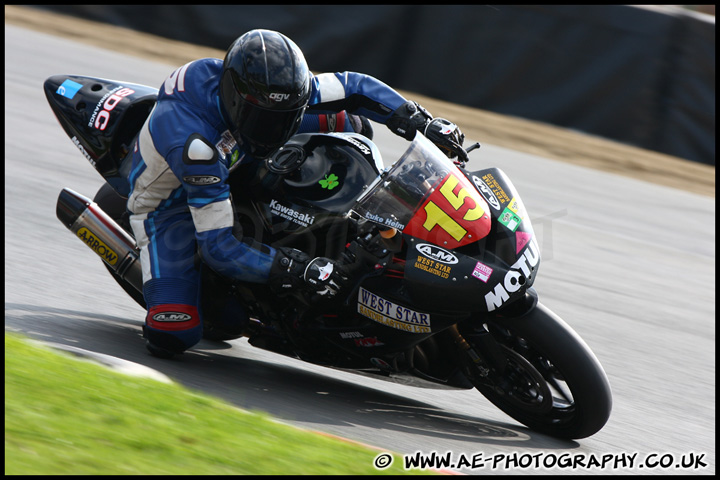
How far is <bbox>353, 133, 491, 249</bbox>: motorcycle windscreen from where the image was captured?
142 inches

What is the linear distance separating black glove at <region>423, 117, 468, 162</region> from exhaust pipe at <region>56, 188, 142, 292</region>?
5.27ft

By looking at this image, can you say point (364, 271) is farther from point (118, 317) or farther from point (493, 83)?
point (493, 83)

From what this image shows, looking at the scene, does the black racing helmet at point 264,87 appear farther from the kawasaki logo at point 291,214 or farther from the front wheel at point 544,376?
the front wheel at point 544,376

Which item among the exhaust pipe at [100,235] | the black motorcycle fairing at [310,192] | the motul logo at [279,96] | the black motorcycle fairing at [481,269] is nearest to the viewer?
the black motorcycle fairing at [481,269]

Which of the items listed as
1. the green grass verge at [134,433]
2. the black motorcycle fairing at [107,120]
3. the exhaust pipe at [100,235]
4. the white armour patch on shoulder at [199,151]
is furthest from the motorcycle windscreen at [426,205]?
the black motorcycle fairing at [107,120]

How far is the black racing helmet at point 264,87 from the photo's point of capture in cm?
379

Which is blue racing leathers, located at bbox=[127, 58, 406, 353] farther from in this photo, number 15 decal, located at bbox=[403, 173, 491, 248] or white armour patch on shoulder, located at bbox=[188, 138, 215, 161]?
number 15 decal, located at bbox=[403, 173, 491, 248]

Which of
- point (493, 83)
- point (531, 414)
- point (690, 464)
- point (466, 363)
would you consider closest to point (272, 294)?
point (466, 363)

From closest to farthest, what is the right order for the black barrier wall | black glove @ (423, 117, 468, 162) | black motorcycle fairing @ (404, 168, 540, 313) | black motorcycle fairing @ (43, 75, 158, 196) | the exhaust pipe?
black motorcycle fairing @ (404, 168, 540, 313)
black glove @ (423, 117, 468, 162)
the exhaust pipe
black motorcycle fairing @ (43, 75, 158, 196)
the black barrier wall

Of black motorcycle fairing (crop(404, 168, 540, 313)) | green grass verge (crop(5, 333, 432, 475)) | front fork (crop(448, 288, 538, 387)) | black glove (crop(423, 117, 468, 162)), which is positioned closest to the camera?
green grass verge (crop(5, 333, 432, 475))

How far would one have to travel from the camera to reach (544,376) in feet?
12.6

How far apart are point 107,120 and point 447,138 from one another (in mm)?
1822

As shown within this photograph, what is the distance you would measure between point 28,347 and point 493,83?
930 cm

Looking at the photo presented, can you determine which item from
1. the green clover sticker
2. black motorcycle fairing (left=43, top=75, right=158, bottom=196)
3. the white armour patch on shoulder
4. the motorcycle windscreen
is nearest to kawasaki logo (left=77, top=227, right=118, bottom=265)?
black motorcycle fairing (left=43, top=75, right=158, bottom=196)
